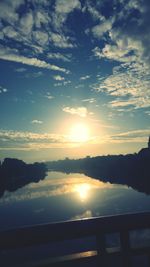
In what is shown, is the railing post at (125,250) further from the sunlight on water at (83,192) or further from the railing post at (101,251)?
the sunlight on water at (83,192)

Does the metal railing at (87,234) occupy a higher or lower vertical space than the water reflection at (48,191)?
higher

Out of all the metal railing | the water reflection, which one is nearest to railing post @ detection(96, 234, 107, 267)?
the metal railing

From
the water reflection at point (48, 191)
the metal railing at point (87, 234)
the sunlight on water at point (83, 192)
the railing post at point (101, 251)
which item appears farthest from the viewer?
Result: the water reflection at point (48, 191)

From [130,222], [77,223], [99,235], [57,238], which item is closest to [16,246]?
[57,238]

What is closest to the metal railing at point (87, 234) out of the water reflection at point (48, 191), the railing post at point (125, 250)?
the railing post at point (125, 250)

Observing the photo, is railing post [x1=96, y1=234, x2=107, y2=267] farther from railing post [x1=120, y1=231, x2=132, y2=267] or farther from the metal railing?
railing post [x1=120, y1=231, x2=132, y2=267]

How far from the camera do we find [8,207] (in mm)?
51250

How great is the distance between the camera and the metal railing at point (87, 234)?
2.33 metres

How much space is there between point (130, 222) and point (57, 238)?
31.4 inches

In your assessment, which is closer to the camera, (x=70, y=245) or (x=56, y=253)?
(x=56, y=253)

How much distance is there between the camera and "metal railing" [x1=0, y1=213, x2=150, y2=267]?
2.33 meters

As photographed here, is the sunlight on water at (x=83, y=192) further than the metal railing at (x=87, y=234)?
Yes

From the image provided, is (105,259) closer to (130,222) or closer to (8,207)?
(130,222)

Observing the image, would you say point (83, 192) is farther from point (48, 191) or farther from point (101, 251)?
point (101, 251)
